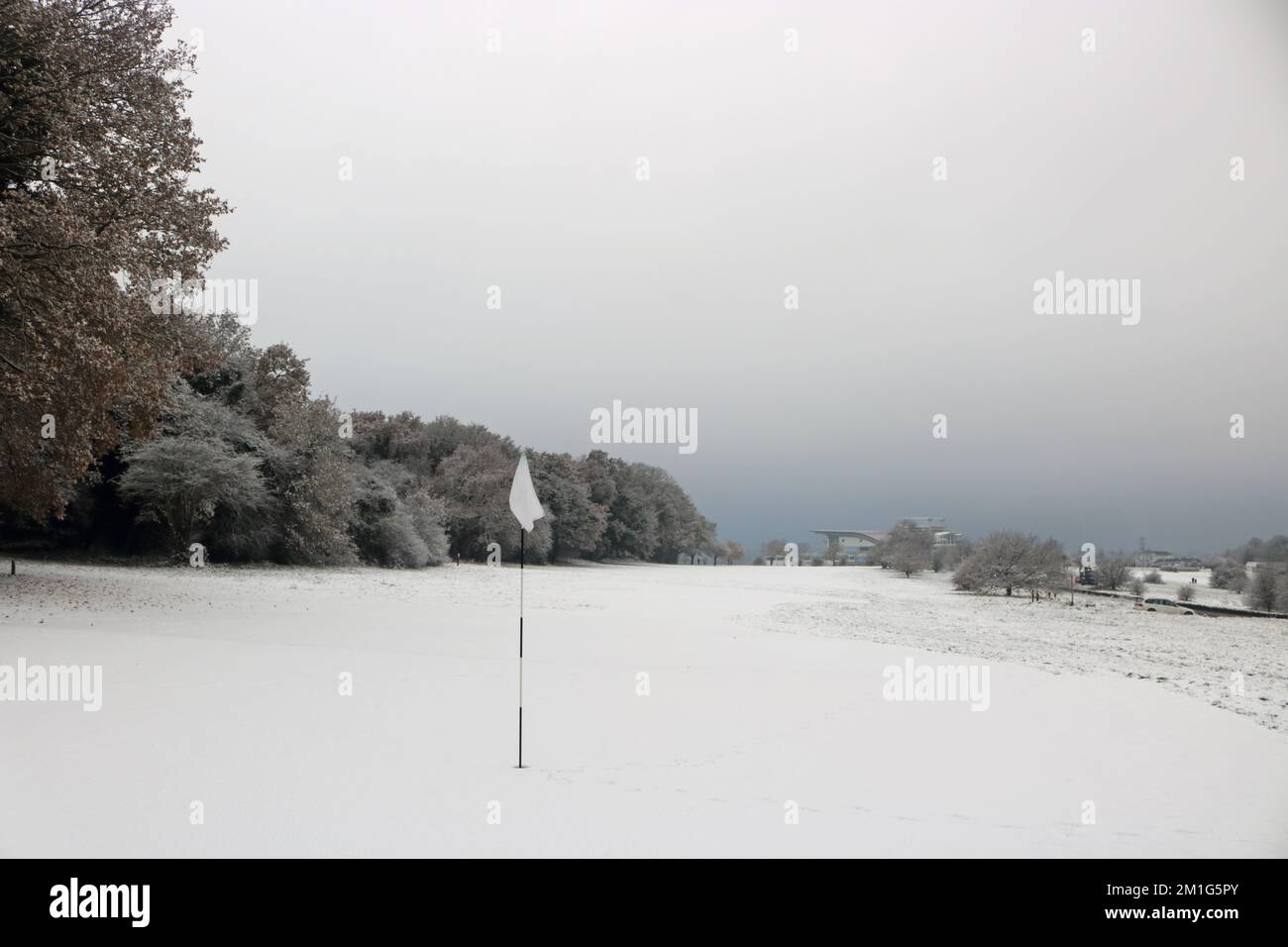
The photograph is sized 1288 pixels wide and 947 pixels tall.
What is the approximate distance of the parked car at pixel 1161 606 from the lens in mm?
24672

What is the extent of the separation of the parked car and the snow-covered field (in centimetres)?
1147

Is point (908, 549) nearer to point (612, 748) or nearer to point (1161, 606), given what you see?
point (1161, 606)

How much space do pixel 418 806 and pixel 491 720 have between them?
2.37 meters

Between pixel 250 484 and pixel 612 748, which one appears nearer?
pixel 612 748

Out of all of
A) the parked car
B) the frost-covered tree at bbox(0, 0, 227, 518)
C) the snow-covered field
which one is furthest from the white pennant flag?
the parked car

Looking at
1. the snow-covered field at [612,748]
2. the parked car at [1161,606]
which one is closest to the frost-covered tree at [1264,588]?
the parked car at [1161,606]

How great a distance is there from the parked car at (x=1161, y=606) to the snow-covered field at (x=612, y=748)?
1147cm

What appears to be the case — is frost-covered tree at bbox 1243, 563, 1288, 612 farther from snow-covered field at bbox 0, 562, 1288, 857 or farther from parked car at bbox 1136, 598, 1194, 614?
snow-covered field at bbox 0, 562, 1288, 857

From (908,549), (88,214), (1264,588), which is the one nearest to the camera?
(88,214)

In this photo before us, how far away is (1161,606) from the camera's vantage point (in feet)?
85.0

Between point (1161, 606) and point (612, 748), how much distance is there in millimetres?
25876

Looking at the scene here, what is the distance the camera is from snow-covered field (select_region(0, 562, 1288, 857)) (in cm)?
470

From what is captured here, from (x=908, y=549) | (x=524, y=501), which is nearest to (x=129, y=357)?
(x=524, y=501)

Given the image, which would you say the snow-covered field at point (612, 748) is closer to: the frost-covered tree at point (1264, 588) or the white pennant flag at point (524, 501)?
the white pennant flag at point (524, 501)
